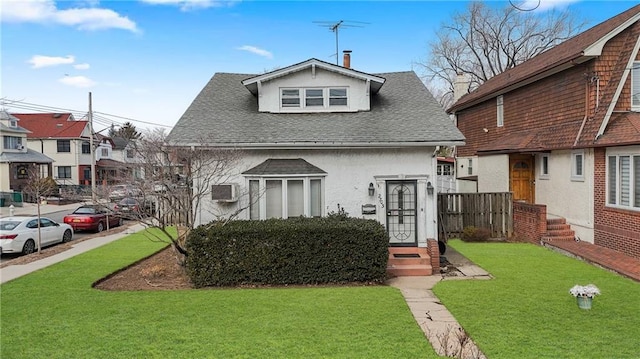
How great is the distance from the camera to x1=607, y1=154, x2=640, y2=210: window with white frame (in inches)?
475

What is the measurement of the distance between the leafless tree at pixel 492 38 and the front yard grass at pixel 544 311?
29116 mm

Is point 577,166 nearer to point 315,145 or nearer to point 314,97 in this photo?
point 314,97

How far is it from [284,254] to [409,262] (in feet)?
11.6

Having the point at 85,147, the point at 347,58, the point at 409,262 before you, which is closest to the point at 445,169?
the point at 347,58

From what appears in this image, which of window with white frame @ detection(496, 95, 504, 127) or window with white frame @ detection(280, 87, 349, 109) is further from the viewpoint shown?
window with white frame @ detection(496, 95, 504, 127)

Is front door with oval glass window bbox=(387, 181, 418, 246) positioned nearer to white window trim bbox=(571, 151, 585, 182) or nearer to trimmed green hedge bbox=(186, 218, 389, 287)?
trimmed green hedge bbox=(186, 218, 389, 287)

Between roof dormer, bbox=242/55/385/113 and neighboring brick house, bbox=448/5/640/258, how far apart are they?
7.38 metres

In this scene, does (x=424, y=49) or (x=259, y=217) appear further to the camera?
(x=424, y=49)

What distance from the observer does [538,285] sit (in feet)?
30.8

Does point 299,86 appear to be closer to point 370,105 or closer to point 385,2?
point 370,105

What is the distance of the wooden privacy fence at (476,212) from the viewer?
16.4m

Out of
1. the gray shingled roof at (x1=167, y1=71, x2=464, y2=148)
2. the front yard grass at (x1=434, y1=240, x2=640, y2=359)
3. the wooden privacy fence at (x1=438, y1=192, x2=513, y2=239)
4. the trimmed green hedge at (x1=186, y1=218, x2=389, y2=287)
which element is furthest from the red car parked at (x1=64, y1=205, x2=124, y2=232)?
the front yard grass at (x1=434, y1=240, x2=640, y2=359)

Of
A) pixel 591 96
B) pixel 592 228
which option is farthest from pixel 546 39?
pixel 592 228

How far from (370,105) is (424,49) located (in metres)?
31.8
